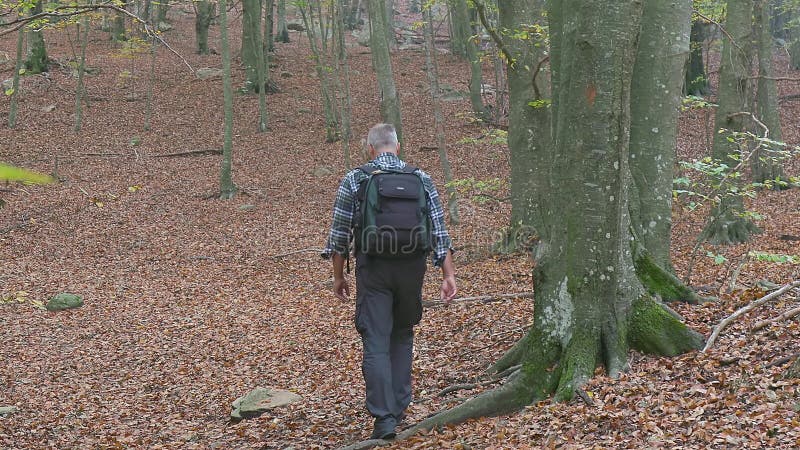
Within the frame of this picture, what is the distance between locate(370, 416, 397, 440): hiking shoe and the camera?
16.3ft

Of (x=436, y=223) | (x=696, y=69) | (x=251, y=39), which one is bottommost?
(x=436, y=223)

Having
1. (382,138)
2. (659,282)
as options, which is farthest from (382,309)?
(659,282)

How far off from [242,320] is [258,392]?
3.82m

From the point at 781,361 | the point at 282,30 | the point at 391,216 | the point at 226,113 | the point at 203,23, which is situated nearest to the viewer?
the point at 781,361

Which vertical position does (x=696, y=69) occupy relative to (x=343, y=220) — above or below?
above

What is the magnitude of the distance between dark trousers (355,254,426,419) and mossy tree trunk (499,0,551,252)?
224 inches

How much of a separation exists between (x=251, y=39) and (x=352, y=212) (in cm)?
2490

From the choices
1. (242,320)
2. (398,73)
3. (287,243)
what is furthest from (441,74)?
(242,320)

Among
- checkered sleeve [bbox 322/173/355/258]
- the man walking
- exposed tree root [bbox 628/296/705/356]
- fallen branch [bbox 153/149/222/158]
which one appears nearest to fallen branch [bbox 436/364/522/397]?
the man walking

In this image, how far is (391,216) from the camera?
477 centimetres

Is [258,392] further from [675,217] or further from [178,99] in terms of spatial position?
[178,99]

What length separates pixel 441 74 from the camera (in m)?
32.0

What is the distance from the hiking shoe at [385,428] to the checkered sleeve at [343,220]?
1147 millimetres

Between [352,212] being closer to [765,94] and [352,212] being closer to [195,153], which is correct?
[765,94]
